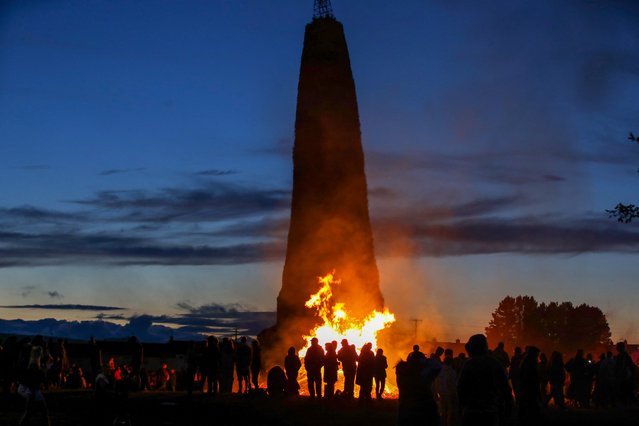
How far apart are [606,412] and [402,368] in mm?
15420

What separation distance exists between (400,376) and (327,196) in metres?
32.5

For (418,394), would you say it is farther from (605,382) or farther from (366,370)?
(605,382)

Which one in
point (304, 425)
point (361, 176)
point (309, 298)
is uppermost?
point (361, 176)

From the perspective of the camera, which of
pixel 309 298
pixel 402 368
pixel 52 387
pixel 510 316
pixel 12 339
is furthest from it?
pixel 510 316

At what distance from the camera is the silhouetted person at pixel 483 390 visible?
13.8 metres

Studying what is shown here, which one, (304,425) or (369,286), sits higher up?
(369,286)

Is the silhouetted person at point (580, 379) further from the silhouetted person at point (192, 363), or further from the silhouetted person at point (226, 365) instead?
the silhouetted person at point (192, 363)

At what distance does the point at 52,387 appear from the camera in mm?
36188

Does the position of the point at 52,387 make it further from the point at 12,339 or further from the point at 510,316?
the point at 510,316

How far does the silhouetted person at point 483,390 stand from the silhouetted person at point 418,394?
2039mm

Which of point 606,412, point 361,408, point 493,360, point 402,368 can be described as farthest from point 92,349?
point 493,360

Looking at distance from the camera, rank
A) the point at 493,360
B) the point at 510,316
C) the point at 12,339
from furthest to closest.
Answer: the point at 510,316 < the point at 12,339 < the point at 493,360

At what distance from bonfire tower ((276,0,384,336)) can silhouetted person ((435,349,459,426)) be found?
25161 millimetres

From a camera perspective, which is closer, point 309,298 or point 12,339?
point 12,339
